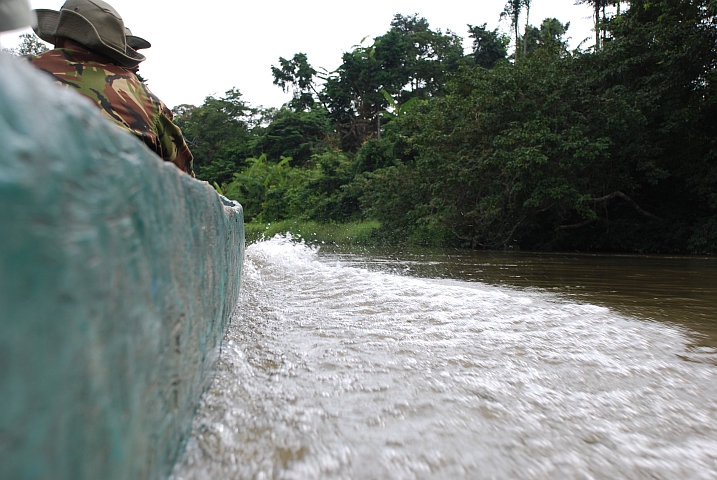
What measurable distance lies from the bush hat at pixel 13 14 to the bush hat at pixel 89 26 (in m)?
1.89

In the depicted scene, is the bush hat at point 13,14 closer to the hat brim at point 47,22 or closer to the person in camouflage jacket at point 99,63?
the person in camouflage jacket at point 99,63

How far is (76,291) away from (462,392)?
1484 mm

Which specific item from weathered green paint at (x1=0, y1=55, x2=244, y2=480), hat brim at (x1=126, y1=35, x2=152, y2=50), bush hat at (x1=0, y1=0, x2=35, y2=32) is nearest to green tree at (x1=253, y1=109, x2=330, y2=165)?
hat brim at (x1=126, y1=35, x2=152, y2=50)

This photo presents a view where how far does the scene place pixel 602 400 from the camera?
5.94 feet

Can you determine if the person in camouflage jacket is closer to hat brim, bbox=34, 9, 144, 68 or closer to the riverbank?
hat brim, bbox=34, 9, 144, 68

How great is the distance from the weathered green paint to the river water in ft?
1.51

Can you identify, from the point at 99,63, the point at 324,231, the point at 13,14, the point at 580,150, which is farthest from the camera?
the point at 324,231

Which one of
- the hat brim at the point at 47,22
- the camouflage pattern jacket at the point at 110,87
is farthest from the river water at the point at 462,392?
the hat brim at the point at 47,22

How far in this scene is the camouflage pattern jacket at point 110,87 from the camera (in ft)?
7.28

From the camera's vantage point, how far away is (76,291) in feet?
2.27

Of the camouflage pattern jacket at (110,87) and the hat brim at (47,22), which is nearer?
the camouflage pattern jacket at (110,87)

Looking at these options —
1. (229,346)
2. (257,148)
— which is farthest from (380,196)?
(257,148)

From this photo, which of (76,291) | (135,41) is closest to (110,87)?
(135,41)

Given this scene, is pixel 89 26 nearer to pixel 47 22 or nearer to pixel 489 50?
pixel 47 22
